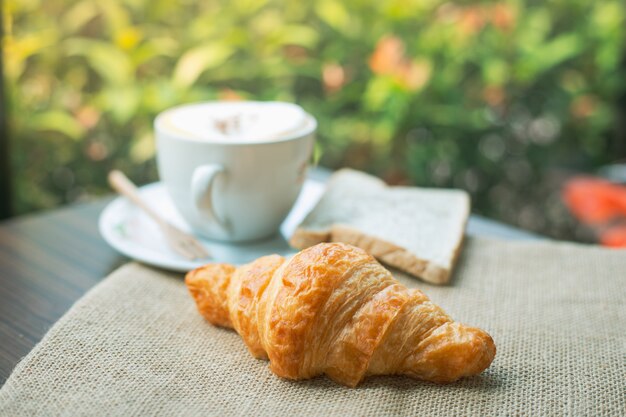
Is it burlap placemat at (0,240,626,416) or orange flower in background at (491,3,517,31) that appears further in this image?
orange flower in background at (491,3,517,31)

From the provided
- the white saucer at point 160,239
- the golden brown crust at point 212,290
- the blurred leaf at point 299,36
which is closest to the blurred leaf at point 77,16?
the blurred leaf at point 299,36

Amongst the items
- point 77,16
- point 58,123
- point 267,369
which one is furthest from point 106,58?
point 267,369

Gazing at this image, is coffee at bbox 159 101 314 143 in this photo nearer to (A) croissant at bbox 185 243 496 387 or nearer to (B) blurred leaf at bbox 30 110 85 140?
(A) croissant at bbox 185 243 496 387

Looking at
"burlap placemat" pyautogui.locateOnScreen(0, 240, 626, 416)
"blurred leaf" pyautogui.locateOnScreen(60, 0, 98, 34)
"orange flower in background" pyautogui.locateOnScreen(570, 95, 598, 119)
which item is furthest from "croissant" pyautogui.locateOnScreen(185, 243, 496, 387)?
"orange flower in background" pyautogui.locateOnScreen(570, 95, 598, 119)

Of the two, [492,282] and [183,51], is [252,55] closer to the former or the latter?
[183,51]

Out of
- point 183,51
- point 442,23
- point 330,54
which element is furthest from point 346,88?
point 183,51

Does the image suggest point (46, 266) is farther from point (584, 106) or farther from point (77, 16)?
point (584, 106)
